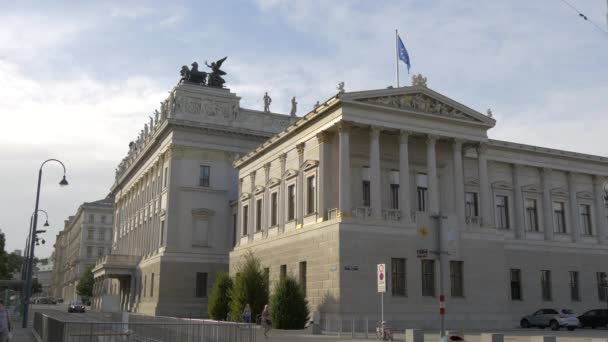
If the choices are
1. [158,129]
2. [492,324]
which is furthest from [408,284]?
[158,129]

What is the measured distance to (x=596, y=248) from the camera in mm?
53719

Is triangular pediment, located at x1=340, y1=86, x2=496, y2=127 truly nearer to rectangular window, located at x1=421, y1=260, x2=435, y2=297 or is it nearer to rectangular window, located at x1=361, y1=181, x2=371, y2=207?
rectangular window, located at x1=361, y1=181, x2=371, y2=207

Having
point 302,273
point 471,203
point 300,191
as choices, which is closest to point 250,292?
point 302,273

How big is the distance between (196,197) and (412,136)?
27274 millimetres

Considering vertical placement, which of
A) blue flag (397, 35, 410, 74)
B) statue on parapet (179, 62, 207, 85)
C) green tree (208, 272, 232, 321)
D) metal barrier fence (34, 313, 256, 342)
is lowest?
metal barrier fence (34, 313, 256, 342)

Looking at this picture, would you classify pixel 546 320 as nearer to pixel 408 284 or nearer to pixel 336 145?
pixel 408 284

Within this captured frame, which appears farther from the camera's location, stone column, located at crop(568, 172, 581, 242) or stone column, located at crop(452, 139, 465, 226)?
stone column, located at crop(568, 172, 581, 242)

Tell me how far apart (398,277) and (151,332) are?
73.3 ft

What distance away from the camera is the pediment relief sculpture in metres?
40.8

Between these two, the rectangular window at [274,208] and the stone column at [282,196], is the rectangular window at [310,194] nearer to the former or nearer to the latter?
the stone column at [282,196]

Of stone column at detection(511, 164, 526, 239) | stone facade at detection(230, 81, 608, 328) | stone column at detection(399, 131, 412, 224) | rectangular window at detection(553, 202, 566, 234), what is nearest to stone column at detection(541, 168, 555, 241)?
stone facade at detection(230, 81, 608, 328)

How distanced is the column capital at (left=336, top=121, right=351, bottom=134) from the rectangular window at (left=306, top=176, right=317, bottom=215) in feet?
14.8

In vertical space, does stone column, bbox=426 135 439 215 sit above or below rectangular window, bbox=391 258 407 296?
Answer: above

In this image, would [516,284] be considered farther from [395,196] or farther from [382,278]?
[382,278]
